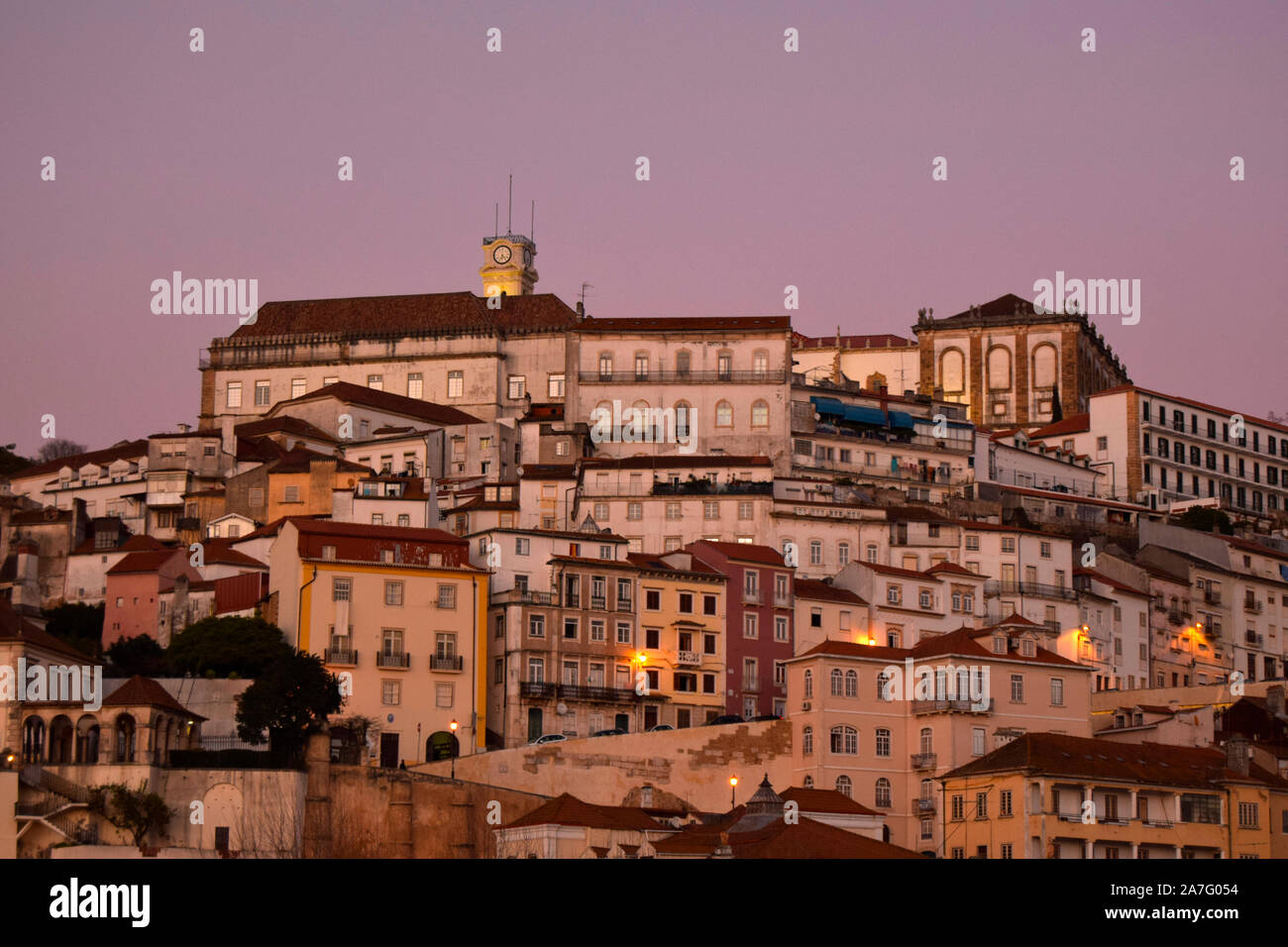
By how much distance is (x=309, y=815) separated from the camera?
227ft

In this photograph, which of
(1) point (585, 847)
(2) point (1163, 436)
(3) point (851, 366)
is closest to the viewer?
(1) point (585, 847)

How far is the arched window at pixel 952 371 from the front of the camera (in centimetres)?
13438

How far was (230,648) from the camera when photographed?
251 ft

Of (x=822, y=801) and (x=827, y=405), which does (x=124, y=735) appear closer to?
(x=822, y=801)

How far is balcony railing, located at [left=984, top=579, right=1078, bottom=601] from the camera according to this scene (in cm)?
9200

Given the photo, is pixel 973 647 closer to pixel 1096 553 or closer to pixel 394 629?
pixel 394 629

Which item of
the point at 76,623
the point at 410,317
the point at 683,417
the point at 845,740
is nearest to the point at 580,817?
the point at 845,740

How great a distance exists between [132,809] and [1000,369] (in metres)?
77.6

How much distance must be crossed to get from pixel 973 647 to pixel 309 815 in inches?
916

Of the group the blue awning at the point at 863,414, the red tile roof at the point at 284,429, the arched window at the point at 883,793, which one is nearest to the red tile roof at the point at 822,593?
the arched window at the point at 883,793

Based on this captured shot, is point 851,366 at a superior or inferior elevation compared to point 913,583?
superior

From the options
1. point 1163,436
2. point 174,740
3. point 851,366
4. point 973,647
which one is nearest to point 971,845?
point 973,647

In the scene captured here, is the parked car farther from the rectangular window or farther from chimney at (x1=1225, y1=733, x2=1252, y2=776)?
chimney at (x1=1225, y1=733, x2=1252, y2=776)

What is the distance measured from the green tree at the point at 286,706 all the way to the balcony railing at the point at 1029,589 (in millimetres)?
32073
